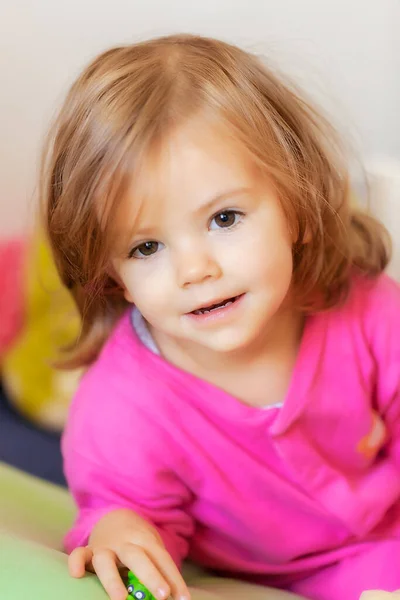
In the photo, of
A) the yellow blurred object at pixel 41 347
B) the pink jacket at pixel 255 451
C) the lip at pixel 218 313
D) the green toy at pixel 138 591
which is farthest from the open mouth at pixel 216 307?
the yellow blurred object at pixel 41 347

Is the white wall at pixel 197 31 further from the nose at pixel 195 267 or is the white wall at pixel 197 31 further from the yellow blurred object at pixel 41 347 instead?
the nose at pixel 195 267

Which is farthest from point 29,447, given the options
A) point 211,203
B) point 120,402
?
point 211,203

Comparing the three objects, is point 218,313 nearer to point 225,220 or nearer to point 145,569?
point 225,220

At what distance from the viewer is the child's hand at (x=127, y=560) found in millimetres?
642

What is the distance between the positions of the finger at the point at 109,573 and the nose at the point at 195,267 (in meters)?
0.22

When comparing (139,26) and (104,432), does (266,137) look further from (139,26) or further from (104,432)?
(139,26)

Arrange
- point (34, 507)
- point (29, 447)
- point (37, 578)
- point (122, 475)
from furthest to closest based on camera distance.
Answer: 1. point (29, 447)
2. point (34, 507)
3. point (122, 475)
4. point (37, 578)

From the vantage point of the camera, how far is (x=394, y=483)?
2.83 ft

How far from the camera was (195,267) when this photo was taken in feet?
2.17

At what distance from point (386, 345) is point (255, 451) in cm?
17

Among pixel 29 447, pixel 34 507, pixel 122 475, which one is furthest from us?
pixel 29 447

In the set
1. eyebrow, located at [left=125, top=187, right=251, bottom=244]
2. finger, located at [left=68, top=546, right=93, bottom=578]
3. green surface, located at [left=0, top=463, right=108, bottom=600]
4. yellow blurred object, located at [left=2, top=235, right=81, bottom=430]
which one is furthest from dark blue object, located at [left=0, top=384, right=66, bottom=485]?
eyebrow, located at [left=125, top=187, right=251, bottom=244]

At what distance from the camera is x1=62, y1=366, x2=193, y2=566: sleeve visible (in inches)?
30.2

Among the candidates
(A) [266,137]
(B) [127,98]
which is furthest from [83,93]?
(A) [266,137]
